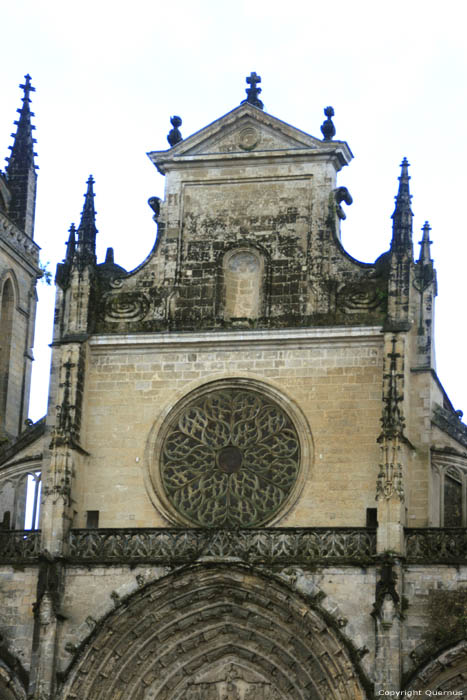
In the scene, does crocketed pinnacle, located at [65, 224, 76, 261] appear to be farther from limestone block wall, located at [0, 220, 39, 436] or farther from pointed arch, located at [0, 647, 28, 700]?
pointed arch, located at [0, 647, 28, 700]

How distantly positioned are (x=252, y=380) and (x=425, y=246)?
4269 millimetres

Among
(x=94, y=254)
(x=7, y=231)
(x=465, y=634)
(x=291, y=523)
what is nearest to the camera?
(x=465, y=634)

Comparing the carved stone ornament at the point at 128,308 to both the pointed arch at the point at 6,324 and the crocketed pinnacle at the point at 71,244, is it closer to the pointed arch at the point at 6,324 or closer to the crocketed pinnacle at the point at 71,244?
the crocketed pinnacle at the point at 71,244

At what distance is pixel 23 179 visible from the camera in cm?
3925

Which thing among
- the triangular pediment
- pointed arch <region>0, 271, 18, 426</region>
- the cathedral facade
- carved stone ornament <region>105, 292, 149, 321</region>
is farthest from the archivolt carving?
the triangular pediment

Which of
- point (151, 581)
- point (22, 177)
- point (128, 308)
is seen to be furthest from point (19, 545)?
point (22, 177)

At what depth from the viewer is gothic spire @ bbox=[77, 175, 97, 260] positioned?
3412cm

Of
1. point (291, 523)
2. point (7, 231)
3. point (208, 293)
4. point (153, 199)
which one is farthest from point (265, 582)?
point (7, 231)

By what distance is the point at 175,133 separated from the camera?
116ft

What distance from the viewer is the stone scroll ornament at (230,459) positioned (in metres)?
32.4

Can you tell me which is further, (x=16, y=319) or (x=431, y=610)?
(x=16, y=319)

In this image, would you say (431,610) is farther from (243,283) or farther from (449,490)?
(243,283)

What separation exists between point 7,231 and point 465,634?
45.6 feet

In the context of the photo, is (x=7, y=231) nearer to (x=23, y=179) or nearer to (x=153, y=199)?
(x=23, y=179)
